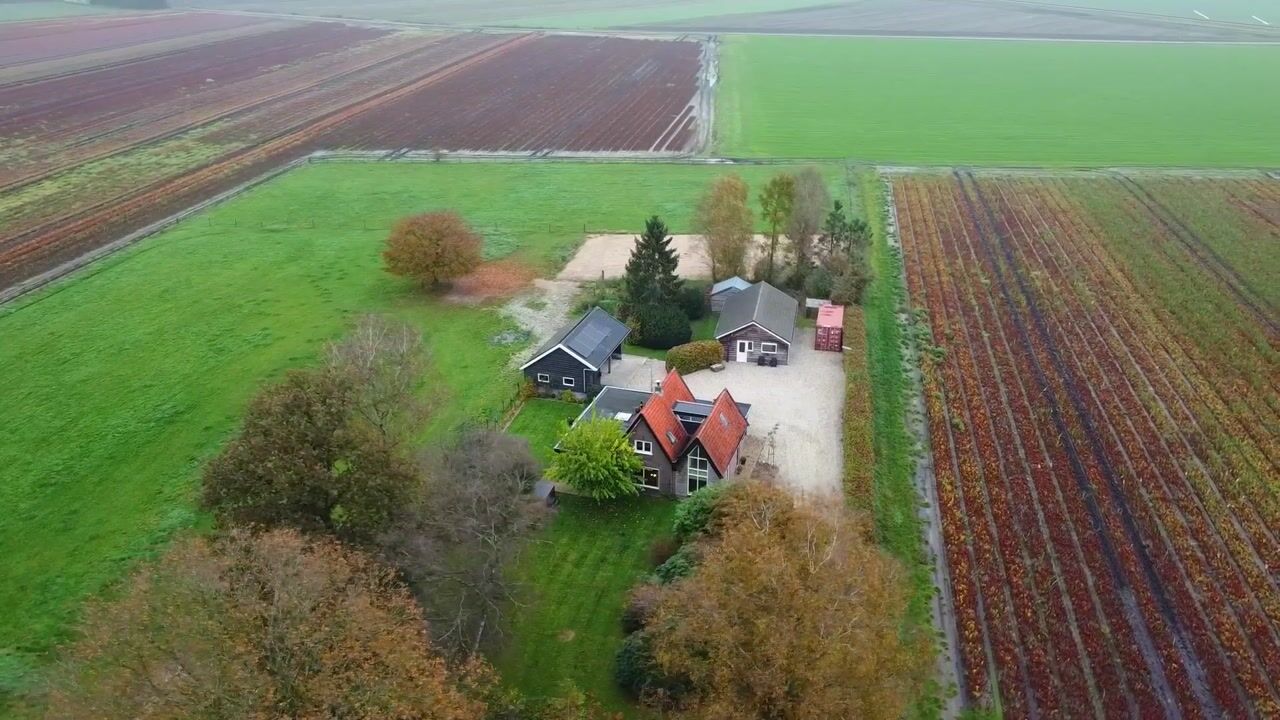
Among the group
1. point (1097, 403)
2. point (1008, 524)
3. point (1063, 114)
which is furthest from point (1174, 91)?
point (1008, 524)

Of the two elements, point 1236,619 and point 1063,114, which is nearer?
point 1236,619

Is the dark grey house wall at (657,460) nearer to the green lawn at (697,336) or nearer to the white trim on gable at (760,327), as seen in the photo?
the green lawn at (697,336)

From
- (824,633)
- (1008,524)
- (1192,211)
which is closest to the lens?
(824,633)

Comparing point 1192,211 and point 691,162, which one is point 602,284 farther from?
point 1192,211

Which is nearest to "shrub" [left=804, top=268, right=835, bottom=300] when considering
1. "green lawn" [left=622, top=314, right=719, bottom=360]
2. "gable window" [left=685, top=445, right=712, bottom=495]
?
"green lawn" [left=622, top=314, right=719, bottom=360]

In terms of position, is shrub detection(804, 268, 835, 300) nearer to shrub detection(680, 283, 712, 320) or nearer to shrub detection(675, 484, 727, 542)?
shrub detection(680, 283, 712, 320)

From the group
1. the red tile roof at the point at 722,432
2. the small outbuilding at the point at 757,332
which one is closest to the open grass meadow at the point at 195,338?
the red tile roof at the point at 722,432
